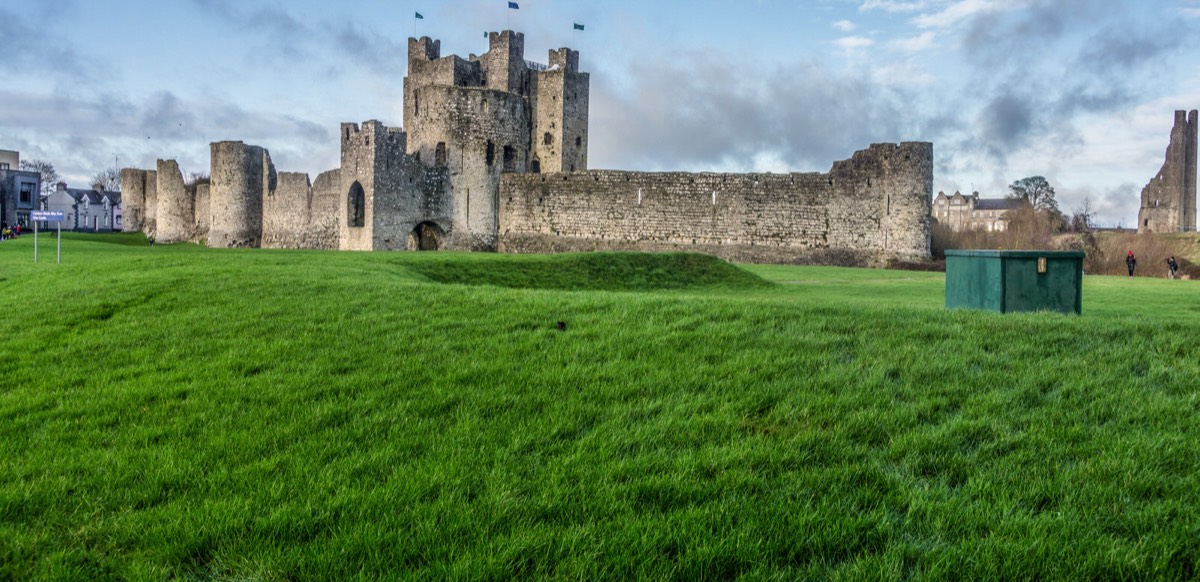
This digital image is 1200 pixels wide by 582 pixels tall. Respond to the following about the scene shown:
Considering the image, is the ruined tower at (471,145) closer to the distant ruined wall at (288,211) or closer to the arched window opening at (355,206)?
the arched window opening at (355,206)

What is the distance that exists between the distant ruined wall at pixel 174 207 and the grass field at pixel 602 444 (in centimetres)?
4708

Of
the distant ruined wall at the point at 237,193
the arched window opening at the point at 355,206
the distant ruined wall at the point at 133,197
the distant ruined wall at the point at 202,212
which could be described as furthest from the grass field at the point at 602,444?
the distant ruined wall at the point at 133,197

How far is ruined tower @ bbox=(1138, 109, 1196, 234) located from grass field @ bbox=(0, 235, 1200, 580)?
257 ft

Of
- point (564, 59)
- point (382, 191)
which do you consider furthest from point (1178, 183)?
point (382, 191)

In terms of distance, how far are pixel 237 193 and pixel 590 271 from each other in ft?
105

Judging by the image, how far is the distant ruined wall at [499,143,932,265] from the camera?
30.3 m

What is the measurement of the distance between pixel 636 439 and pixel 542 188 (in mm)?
32632

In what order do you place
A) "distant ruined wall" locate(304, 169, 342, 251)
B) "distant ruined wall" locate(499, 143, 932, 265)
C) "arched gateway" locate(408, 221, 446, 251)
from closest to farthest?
1. "distant ruined wall" locate(499, 143, 932, 265)
2. "arched gateway" locate(408, 221, 446, 251)
3. "distant ruined wall" locate(304, 169, 342, 251)

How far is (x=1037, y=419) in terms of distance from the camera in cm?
494

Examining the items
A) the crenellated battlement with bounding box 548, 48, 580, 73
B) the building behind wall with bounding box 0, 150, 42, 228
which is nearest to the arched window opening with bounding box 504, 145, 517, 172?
the crenellated battlement with bounding box 548, 48, 580, 73

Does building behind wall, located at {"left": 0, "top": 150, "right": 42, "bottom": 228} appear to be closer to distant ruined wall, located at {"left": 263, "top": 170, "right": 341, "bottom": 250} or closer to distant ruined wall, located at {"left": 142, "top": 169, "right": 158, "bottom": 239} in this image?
distant ruined wall, located at {"left": 142, "top": 169, "right": 158, "bottom": 239}

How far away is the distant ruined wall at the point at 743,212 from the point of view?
99.4 feet

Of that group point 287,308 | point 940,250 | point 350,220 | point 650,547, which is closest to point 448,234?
point 350,220

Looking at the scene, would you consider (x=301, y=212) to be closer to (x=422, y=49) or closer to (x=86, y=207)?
(x=422, y=49)
